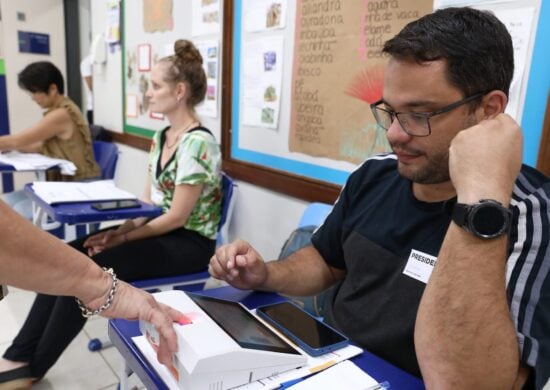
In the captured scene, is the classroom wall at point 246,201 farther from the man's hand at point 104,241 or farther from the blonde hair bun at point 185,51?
the man's hand at point 104,241

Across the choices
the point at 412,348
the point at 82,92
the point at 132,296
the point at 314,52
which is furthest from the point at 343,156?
the point at 82,92

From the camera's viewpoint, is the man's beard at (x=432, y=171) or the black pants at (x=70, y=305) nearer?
the man's beard at (x=432, y=171)

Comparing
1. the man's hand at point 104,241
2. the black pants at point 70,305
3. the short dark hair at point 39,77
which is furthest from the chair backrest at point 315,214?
the short dark hair at point 39,77

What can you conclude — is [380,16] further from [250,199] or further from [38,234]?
[38,234]

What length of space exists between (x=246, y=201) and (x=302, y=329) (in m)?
1.54

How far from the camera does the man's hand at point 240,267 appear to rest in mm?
1104

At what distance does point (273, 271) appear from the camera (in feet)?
3.81

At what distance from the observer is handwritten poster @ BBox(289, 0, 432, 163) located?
162cm

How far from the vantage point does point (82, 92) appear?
472cm

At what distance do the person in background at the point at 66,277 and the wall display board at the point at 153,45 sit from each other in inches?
70.5

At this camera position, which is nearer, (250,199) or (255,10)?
(255,10)

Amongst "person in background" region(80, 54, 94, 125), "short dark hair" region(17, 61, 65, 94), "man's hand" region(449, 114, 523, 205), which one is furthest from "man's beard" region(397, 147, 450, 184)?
"person in background" region(80, 54, 94, 125)

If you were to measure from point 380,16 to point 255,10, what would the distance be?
0.76m

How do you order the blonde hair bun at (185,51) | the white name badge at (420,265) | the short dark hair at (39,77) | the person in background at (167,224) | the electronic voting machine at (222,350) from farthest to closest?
the short dark hair at (39,77) < the blonde hair bun at (185,51) < the person in background at (167,224) < the white name badge at (420,265) < the electronic voting machine at (222,350)
